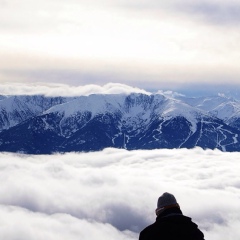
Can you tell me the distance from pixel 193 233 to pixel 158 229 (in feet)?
4.86

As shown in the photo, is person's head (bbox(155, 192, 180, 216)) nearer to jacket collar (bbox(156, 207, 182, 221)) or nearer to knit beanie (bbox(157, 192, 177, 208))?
knit beanie (bbox(157, 192, 177, 208))

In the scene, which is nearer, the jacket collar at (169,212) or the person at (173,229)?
the person at (173,229)

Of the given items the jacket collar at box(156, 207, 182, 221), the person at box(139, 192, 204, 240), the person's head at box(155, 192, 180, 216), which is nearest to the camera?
the person at box(139, 192, 204, 240)

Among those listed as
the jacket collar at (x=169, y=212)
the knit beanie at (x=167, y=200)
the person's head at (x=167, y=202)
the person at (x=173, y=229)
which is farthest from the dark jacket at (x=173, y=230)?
the knit beanie at (x=167, y=200)

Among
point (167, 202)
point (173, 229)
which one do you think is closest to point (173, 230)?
point (173, 229)

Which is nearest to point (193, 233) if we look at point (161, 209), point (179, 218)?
point (179, 218)

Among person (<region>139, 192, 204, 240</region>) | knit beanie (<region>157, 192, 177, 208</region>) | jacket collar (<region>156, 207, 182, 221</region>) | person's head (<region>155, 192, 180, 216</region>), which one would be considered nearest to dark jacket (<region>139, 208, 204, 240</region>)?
person (<region>139, 192, 204, 240</region>)

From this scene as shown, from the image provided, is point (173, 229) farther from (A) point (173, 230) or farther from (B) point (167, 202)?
(B) point (167, 202)

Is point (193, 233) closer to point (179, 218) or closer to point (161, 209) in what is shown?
point (179, 218)

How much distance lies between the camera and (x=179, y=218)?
57.6ft

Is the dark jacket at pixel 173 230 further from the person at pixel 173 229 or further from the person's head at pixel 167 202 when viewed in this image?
the person's head at pixel 167 202

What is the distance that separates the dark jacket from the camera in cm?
1705

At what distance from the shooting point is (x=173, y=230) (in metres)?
17.1

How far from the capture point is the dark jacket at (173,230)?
671 inches
